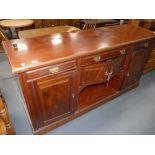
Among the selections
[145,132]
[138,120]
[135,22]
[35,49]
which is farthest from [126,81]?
[35,49]

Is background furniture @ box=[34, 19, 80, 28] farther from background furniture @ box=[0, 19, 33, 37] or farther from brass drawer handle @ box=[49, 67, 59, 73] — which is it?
brass drawer handle @ box=[49, 67, 59, 73]

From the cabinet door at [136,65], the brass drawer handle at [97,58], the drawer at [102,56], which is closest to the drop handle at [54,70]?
the drawer at [102,56]

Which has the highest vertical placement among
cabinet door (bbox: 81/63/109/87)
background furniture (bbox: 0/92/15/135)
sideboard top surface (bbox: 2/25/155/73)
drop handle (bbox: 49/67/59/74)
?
→ sideboard top surface (bbox: 2/25/155/73)

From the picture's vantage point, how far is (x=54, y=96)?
1.28 meters

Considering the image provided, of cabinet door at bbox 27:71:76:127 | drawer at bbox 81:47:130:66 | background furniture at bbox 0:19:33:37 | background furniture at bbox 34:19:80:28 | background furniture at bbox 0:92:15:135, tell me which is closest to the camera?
background furniture at bbox 0:92:15:135

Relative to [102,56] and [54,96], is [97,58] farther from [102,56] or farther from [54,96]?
[54,96]

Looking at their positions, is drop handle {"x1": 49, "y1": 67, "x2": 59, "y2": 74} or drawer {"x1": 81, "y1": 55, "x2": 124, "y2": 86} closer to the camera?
drop handle {"x1": 49, "y1": 67, "x2": 59, "y2": 74}

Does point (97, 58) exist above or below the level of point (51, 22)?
above

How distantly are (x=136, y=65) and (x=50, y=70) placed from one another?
1258 millimetres

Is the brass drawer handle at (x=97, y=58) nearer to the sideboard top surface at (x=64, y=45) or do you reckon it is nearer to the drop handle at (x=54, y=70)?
the sideboard top surface at (x=64, y=45)

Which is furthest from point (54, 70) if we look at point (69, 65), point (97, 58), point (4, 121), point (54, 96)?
point (4, 121)

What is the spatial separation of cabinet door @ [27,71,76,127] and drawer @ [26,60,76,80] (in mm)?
44

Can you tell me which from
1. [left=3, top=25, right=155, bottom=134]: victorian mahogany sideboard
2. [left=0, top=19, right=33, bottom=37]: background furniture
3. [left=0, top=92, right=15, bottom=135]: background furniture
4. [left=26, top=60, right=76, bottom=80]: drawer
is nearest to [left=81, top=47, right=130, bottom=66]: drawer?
Answer: [left=3, top=25, right=155, bottom=134]: victorian mahogany sideboard

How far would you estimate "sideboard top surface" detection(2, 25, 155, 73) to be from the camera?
1043 mm
